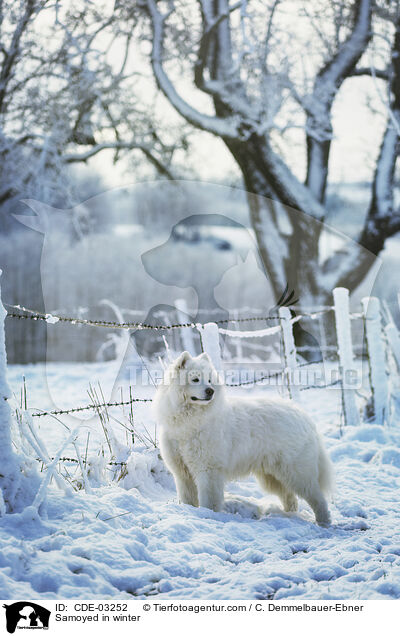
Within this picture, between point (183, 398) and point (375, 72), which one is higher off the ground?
point (375, 72)

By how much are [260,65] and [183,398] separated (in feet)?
23.2

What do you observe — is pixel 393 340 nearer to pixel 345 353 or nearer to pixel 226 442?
pixel 345 353

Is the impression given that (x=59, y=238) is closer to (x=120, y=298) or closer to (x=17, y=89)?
(x=120, y=298)

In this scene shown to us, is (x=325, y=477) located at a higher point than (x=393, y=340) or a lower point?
lower

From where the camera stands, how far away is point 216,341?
13.3ft

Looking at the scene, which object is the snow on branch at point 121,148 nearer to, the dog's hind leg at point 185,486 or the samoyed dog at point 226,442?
the samoyed dog at point 226,442

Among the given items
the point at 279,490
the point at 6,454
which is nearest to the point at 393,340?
the point at 279,490

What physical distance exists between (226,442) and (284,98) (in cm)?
719

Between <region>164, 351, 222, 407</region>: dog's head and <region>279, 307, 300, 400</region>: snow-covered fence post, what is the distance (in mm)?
2266

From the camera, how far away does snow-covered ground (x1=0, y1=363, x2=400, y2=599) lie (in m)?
1.97

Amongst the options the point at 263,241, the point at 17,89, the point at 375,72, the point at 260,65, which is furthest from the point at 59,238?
the point at 375,72

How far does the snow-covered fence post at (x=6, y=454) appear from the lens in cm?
227
